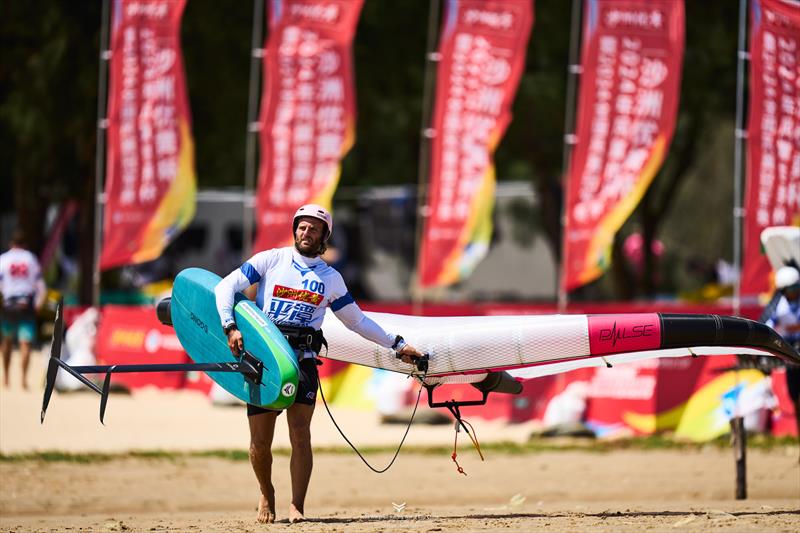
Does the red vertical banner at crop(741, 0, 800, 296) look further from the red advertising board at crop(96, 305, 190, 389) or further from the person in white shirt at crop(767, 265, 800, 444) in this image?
the red advertising board at crop(96, 305, 190, 389)

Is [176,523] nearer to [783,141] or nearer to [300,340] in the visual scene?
[300,340]

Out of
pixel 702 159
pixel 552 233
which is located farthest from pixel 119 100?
pixel 702 159

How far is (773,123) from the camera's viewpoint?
14.9 m

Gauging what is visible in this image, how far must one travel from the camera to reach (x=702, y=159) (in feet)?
176

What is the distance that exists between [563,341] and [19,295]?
10636 millimetres

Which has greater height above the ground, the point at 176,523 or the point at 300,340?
the point at 300,340

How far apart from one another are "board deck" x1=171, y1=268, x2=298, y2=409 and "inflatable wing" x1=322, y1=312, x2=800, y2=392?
1155 mm

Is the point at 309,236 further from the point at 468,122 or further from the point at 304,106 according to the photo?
the point at 304,106

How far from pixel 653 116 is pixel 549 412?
3.99m

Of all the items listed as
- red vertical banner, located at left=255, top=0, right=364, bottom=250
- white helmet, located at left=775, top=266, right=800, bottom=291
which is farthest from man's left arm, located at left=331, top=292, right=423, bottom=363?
red vertical banner, located at left=255, top=0, right=364, bottom=250

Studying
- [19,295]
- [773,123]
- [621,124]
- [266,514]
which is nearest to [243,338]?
[266,514]

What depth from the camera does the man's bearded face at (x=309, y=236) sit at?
8.17m

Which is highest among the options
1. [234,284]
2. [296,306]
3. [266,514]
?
[234,284]

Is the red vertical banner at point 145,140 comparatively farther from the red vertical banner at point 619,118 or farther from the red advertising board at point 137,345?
the red vertical banner at point 619,118
